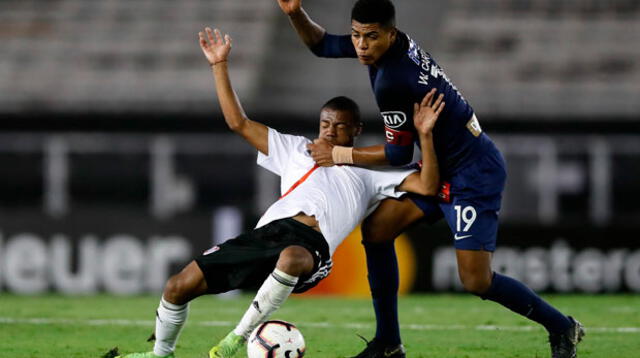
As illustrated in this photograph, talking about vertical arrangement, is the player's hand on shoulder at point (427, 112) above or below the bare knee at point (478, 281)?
above

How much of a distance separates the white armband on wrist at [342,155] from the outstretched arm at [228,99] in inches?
16.0

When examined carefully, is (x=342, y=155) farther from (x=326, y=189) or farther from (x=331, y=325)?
(x=331, y=325)

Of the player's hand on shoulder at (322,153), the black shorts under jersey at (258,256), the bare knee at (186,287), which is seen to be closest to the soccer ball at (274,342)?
the black shorts under jersey at (258,256)

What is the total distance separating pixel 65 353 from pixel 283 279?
1.86m

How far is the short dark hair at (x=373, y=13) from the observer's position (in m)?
6.03

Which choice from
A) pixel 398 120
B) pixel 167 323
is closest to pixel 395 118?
pixel 398 120

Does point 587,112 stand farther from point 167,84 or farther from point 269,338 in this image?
point 269,338

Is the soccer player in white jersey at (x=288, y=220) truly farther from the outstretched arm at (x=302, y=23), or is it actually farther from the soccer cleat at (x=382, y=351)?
the soccer cleat at (x=382, y=351)

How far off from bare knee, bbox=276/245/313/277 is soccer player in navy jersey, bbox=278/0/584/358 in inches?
25.2

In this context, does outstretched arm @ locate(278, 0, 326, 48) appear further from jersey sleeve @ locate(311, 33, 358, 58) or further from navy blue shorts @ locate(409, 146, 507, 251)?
navy blue shorts @ locate(409, 146, 507, 251)

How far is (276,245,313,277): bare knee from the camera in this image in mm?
5844

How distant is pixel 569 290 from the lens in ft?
40.7

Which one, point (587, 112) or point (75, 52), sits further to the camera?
point (75, 52)

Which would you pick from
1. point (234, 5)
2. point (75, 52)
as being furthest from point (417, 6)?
point (75, 52)
